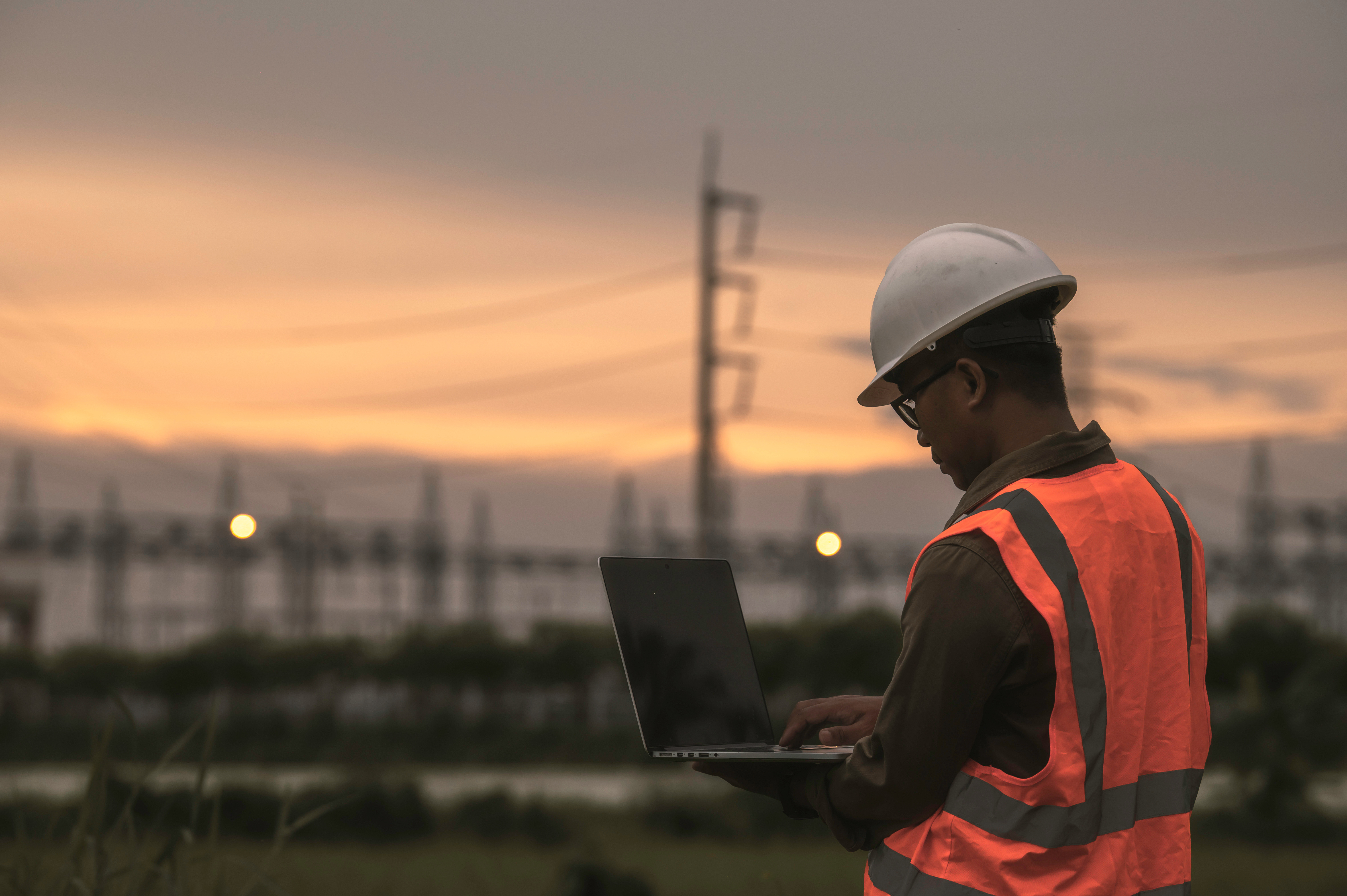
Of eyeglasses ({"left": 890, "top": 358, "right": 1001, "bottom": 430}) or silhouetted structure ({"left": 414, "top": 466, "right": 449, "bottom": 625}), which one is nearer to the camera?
eyeglasses ({"left": 890, "top": 358, "right": 1001, "bottom": 430})

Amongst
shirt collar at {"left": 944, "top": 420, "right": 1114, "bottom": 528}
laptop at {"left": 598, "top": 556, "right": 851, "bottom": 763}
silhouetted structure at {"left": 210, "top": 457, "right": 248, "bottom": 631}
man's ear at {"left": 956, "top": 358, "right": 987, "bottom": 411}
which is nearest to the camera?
shirt collar at {"left": 944, "top": 420, "right": 1114, "bottom": 528}

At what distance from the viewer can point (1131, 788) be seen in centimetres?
236

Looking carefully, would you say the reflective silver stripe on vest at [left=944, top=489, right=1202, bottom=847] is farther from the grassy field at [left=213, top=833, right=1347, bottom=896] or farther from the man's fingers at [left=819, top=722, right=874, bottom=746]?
the grassy field at [left=213, top=833, right=1347, bottom=896]

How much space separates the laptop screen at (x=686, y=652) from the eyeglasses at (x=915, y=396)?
23.3 inches

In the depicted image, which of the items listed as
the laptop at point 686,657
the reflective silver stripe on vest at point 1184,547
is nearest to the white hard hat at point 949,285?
the reflective silver stripe on vest at point 1184,547

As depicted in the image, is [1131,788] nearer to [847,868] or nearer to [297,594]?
[847,868]

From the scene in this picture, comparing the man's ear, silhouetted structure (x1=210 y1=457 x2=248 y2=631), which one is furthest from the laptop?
silhouetted structure (x1=210 y1=457 x2=248 y2=631)

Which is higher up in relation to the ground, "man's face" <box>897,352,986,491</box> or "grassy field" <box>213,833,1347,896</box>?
"man's face" <box>897,352,986,491</box>

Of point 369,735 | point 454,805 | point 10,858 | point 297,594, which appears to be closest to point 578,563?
point 297,594

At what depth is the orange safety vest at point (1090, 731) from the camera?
2262 millimetres

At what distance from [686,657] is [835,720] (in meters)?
0.38

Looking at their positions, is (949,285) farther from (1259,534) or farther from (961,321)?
(1259,534)

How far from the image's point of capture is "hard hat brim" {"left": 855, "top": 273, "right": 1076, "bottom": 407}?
2602 mm

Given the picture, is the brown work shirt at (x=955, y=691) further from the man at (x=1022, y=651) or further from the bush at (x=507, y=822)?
the bush at (x=507, y=822)
